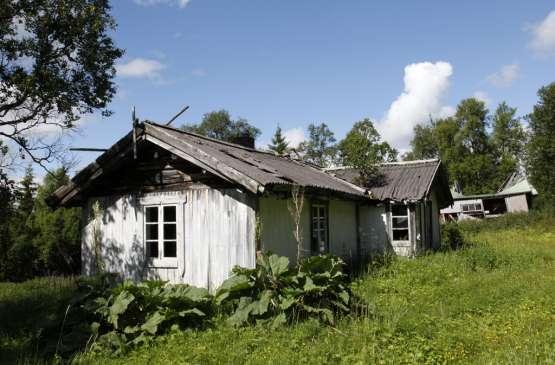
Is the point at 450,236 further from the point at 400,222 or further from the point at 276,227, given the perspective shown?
the point at 276,227

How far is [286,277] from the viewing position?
805 centimetres

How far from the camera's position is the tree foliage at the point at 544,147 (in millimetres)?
37062

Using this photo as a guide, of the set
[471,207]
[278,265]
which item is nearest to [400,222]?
[278,265]

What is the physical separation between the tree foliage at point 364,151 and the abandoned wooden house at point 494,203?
2479 cm

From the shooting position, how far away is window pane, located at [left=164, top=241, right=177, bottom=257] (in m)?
11.3

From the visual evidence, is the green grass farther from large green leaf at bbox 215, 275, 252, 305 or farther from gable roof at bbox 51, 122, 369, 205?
large green leaf at bbox 215, 275, 252, 305

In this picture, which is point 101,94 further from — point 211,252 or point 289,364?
point 289,364

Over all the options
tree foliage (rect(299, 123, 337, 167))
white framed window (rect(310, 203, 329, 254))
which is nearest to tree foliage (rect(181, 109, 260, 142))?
tree foliage (rect(299, 123, 337, 167))

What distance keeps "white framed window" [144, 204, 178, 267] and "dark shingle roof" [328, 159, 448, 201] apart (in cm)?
845

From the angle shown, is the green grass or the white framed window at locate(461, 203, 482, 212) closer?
the green grass

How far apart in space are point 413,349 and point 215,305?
351cm

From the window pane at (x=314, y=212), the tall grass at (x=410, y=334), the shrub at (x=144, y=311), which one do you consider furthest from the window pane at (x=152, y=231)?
the tall grass at (x=410, y=334)

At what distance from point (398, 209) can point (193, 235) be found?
957 centimetres

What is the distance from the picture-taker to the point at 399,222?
17.8 meters
